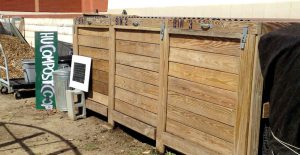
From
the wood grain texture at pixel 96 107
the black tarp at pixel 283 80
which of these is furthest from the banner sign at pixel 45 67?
the black tarp at pixel 283 80

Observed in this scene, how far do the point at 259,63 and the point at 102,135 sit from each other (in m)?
3.17

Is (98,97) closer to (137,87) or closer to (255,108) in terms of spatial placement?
(137,87)

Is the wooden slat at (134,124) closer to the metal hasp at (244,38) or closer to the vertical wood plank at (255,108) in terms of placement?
the vertical wood plank at (255,108)

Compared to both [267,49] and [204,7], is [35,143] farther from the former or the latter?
[204,7]

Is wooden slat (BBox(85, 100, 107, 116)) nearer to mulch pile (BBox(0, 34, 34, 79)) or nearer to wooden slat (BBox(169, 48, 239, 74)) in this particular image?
wooden slat (BBox(169, 48, 239, 74))

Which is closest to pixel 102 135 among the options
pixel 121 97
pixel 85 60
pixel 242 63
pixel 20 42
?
pixel 121 97

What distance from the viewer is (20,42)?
14859 mm

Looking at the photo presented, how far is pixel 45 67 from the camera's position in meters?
7.96

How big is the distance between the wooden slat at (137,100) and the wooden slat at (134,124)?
0.73ft

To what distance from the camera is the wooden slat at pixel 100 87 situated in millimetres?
6559

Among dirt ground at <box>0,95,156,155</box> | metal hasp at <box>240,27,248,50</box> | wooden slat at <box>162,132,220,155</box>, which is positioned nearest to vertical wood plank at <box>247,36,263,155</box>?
metal hasp at <box>240,27,248,50</box>

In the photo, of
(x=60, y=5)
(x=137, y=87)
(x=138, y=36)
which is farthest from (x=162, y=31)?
(x=60, y=5)

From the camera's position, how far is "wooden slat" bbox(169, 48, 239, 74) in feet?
13.2

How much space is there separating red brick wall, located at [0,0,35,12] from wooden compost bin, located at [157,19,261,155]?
2173 centimetres
